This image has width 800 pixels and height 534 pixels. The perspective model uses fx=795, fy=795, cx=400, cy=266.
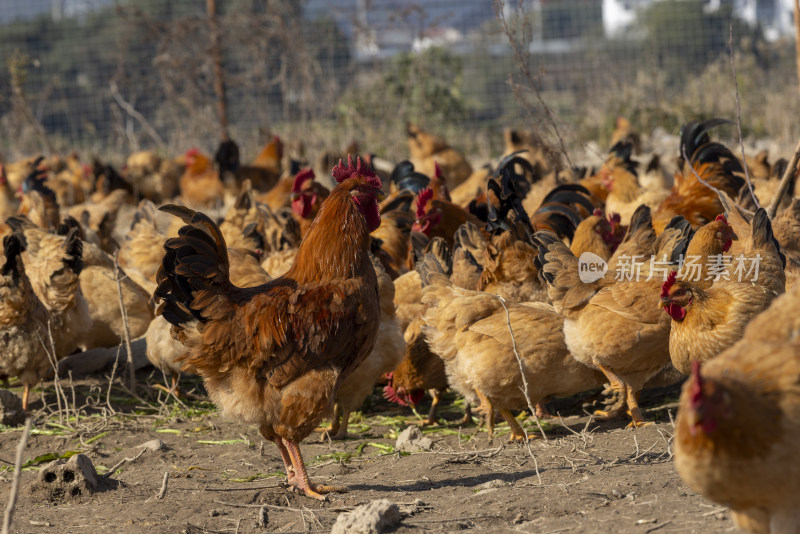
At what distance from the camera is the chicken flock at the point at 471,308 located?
2.39m

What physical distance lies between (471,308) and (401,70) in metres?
12.5

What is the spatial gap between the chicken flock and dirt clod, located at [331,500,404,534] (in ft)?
2.41

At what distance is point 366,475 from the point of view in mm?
4355

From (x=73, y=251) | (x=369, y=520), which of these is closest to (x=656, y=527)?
(x=369, y=520)

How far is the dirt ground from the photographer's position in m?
3.25

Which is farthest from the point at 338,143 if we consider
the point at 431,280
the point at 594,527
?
the point at 594,527

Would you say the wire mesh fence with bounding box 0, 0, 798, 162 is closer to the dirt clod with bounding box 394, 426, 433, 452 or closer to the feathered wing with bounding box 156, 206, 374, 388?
the dirt clod with bounding box 394, 426, 433, 452

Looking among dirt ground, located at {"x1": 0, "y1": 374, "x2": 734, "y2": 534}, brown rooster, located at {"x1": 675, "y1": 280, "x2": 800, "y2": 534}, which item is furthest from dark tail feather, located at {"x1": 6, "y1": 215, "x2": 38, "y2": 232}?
brown rooster, located at {"x1": 675, "y1": 280, "x2": 800, "y2": 534}

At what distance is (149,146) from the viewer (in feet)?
62.6

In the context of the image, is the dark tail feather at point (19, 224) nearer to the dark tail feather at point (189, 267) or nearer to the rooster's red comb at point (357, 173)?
the dark tail feather at point (189, 267)

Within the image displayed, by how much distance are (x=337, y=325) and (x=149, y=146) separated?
16577mm

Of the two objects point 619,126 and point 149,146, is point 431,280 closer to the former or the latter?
point 619,126

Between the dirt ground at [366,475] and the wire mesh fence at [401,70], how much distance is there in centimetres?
852

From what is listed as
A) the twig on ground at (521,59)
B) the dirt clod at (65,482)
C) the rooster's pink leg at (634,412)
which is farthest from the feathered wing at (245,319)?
the twig on ground at (521,59)
